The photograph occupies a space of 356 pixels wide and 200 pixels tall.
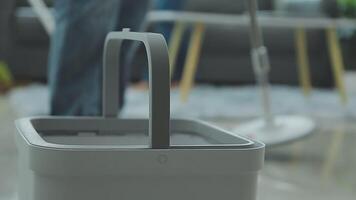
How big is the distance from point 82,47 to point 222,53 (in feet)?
8.23

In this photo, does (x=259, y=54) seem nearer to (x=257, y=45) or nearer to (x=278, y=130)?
(x=257, y=45)

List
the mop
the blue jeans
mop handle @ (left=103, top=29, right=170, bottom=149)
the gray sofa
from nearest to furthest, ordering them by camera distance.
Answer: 1. mop handle @ (left=103, top=29, right=170, bottom=149)
2. the blue jeans
3. the mop
4. the gray sofa

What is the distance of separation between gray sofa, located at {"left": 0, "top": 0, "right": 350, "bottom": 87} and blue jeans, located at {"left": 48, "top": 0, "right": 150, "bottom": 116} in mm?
2317

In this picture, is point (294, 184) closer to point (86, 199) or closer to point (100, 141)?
point (100, 141)

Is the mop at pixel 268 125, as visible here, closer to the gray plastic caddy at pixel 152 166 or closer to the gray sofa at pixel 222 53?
the gray plastic caddy at pixel 152 166

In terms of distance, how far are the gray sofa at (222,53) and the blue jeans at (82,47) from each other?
2.32 m

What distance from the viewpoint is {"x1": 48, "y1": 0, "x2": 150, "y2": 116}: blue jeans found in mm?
1180

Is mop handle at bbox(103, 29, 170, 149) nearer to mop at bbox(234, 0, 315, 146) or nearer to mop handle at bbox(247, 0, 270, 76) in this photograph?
mop handle at bbox(247, 0, 270, 76)

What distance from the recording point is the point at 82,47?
1219 mm

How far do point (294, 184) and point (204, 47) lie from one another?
236 centimetres

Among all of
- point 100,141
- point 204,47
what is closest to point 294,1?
point 204,47

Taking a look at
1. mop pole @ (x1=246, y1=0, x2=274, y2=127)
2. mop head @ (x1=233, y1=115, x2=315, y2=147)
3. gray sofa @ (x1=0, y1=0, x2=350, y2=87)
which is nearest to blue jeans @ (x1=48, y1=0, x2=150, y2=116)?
mop pole @ (x1=246, y1=0, x2=274, y2=127)

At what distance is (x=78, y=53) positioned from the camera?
1224mm

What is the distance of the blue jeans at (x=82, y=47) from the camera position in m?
1.18
